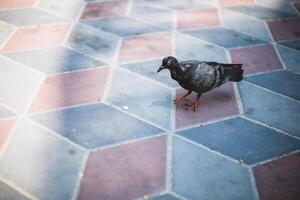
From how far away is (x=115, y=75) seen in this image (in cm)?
419

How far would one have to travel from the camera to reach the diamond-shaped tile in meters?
3.72

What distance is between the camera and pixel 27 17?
17.1 ft

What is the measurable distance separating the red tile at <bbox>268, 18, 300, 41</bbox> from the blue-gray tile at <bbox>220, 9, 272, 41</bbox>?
114mm

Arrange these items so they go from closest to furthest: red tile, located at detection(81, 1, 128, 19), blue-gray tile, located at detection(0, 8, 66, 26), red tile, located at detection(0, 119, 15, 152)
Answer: red tile, located at detection(0, 119, 15, 152)
blue-gray tile, located at detection(0, 8, 66, 26)
red tile, located at detection(81, 1, 128, 19)

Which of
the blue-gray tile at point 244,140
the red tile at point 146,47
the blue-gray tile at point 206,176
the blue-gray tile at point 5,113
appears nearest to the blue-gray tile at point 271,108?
the blue-gray tile at point 244,140

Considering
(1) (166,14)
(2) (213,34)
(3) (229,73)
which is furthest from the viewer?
(1) (166,14)

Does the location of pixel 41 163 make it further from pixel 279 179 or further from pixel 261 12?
pixel 261 12

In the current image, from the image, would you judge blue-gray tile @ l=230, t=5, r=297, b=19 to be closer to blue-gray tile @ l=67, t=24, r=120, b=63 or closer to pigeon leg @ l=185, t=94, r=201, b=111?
blue-gray tile @ l=67, t=24, r=120, b=63

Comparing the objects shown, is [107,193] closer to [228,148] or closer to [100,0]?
[228,148]

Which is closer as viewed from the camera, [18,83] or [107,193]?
[107,193]

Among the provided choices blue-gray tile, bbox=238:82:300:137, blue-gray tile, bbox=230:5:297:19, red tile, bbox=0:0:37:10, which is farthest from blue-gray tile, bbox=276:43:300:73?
red tile, bbox=0:0:37:10

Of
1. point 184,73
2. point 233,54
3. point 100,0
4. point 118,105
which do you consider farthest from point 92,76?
Result: point 100,0

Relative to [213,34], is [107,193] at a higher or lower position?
lower

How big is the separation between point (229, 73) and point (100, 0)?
2902 mm
